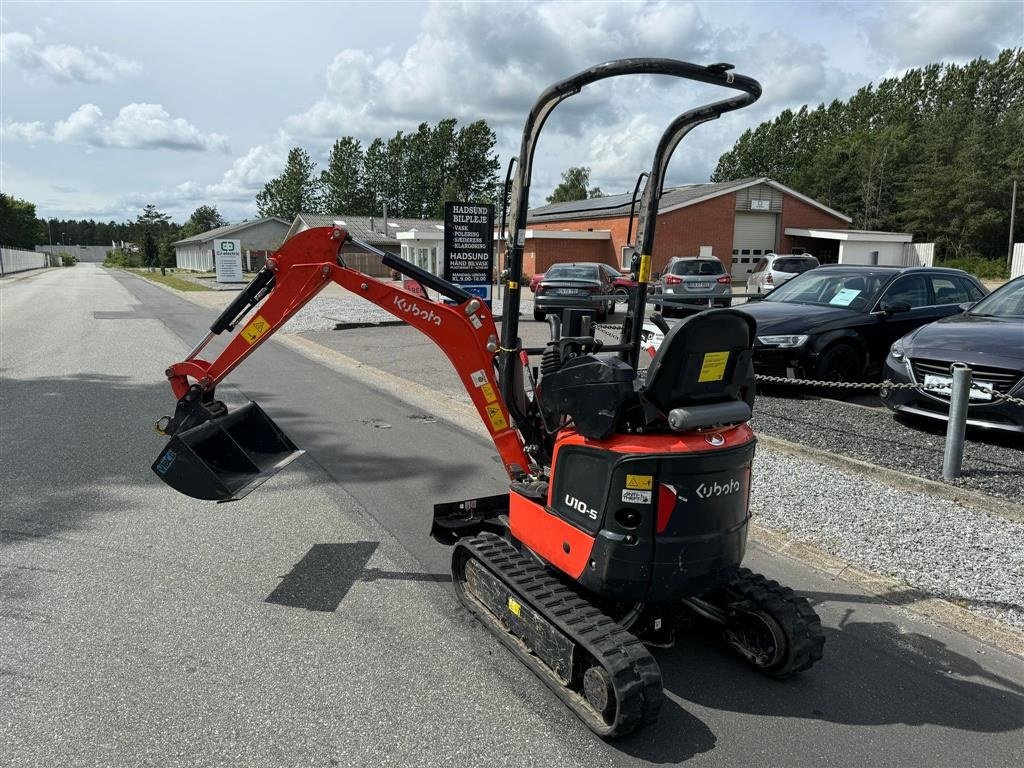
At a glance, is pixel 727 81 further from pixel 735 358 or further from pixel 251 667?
pixel 251 667

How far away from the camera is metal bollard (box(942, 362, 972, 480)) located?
5910mm

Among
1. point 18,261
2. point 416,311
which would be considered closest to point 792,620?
point 416,311

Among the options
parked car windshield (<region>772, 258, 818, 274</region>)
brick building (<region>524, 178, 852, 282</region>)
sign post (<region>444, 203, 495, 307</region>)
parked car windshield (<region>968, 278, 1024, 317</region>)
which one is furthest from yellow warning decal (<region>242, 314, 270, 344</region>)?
brick building (<region>524, 178, 852, 282</region>)

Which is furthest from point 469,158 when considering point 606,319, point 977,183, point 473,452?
point 473,452

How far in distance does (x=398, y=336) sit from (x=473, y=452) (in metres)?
9.89

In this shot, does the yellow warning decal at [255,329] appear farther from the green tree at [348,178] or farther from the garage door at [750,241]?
the green tree at [348,178]

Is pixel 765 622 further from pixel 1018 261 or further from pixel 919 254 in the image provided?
pixel 919 254

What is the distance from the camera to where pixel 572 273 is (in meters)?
20.2

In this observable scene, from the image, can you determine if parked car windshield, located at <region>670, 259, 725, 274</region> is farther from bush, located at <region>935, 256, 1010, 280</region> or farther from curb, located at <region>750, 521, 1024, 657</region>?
bush, located at <region>935, 256, 1010, 280</region>

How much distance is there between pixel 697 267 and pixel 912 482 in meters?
18.2

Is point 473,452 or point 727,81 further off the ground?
point 727,81

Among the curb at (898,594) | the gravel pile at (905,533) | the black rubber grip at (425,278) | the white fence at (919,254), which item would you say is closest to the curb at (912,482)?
the gravel pile at (905,533)

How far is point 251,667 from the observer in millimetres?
3471

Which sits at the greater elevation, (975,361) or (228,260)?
(228,260)
